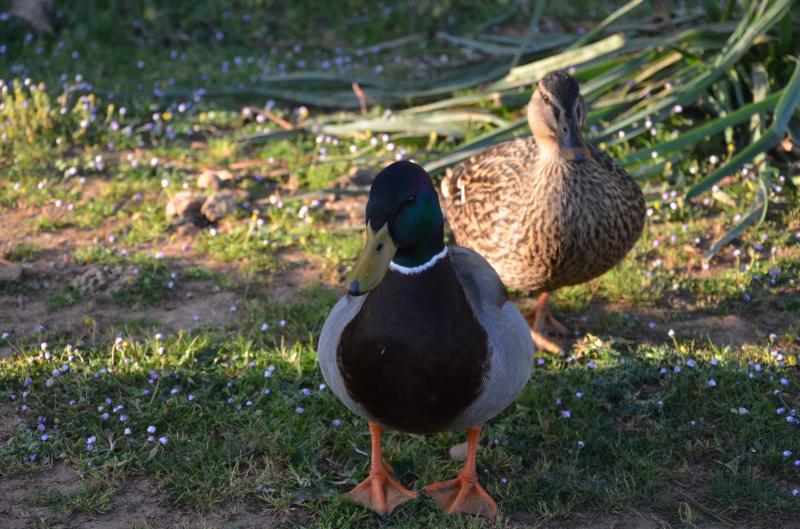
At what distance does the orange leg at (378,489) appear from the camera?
3.51 meters

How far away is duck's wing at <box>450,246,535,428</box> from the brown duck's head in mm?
895

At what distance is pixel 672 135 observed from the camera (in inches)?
245

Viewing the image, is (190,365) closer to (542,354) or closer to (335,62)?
(542,354)

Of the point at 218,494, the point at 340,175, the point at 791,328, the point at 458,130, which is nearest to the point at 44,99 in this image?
the point at 340,175

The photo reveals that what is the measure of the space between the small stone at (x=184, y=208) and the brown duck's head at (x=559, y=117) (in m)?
2.20

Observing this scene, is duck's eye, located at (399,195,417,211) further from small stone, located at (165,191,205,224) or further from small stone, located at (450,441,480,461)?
small stone, located at (165,191,205,224)

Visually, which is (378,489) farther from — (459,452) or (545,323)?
(545,323)

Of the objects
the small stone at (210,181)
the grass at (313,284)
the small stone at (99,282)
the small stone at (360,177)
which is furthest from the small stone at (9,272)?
the small stone at (360,177)

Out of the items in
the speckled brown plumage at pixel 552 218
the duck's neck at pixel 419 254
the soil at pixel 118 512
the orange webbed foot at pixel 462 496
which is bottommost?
the orange webbed foot at pixel 462 496

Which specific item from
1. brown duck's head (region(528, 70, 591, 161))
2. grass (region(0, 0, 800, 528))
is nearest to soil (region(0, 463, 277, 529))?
grass (region(0, 0, 800, 528))

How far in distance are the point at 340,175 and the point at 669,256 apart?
218 centimetres

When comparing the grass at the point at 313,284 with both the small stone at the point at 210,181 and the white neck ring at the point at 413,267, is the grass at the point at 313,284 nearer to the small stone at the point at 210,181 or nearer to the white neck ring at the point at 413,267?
the small stone at the point at 210,181

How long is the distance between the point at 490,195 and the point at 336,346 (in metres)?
1.47

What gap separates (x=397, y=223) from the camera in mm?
3096
